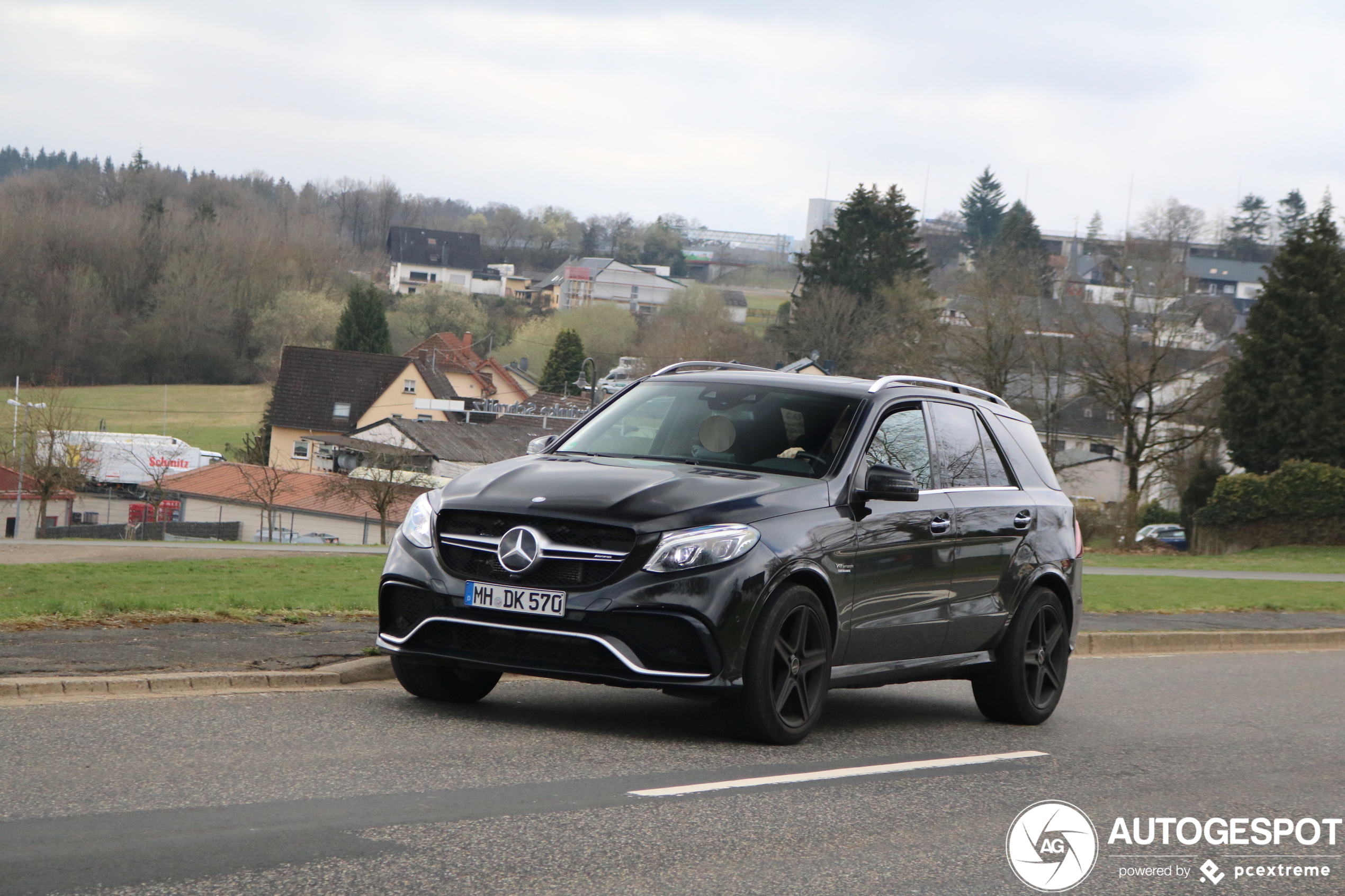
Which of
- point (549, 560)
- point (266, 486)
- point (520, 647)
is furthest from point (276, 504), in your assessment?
point (549, 560)

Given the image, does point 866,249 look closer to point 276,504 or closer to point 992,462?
point 276,504

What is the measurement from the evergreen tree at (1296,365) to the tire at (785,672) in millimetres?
41036

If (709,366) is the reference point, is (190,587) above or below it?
below

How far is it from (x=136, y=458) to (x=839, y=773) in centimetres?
7453

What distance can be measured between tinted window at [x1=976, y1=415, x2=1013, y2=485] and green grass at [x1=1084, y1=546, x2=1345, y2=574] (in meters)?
21.5

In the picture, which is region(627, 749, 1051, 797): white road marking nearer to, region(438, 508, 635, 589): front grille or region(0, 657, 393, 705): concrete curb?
region(438, 508, 635, 589): front grille

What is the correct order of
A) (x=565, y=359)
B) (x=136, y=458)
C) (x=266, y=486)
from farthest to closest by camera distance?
1. (x=565, y=359)
2. (x=136, y=458)
3. (x=266, y=486)

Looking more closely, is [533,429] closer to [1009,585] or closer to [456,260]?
[1009,585]

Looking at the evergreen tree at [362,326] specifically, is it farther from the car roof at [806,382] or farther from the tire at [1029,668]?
the car roof at [806,382]

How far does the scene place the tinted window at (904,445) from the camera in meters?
8.48

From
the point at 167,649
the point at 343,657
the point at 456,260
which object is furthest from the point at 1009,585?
the point at 456,260

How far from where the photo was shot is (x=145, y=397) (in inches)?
4070

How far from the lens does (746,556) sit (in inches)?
280

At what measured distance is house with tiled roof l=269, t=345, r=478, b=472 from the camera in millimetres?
88250
